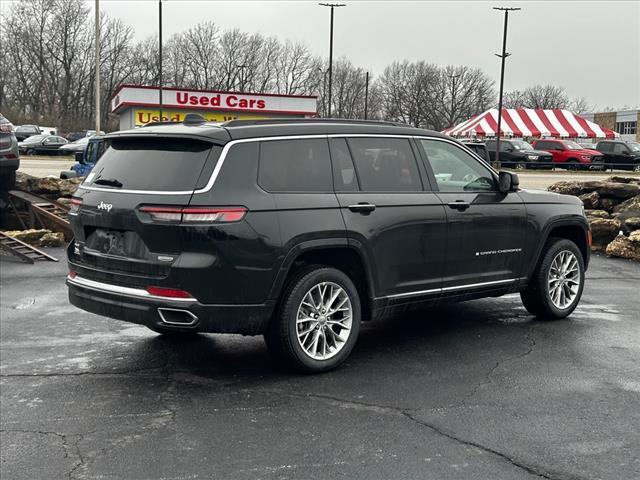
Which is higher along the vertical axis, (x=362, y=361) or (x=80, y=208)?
(x=80, y=208)

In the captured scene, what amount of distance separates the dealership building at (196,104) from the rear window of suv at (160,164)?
4065cm

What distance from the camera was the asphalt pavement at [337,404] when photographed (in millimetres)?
3887

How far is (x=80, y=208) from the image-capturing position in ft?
18.1

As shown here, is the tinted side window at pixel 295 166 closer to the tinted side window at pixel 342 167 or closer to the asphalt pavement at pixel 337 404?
the tinted side window at pixel 342 167

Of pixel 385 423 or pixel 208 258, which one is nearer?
pixel 385 423

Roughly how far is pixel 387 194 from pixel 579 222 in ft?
8.32

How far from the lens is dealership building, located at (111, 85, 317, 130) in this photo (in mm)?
46000

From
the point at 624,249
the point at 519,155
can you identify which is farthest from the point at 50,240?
the point at 519,155

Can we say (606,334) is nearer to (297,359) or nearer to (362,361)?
(362,361)

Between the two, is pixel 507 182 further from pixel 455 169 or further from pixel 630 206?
pixel 630 206

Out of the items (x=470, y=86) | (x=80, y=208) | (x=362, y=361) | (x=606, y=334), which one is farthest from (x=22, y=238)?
(x=470, y=86)

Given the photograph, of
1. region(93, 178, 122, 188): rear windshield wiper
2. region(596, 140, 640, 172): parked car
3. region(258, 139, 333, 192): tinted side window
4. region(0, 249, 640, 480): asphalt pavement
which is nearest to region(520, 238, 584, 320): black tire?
region(0, 249, 640, 480): asphalt pavement

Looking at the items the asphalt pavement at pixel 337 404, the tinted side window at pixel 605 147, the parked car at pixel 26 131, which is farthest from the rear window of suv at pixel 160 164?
the parked car at pixel 26 131

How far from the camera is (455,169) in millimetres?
6492
